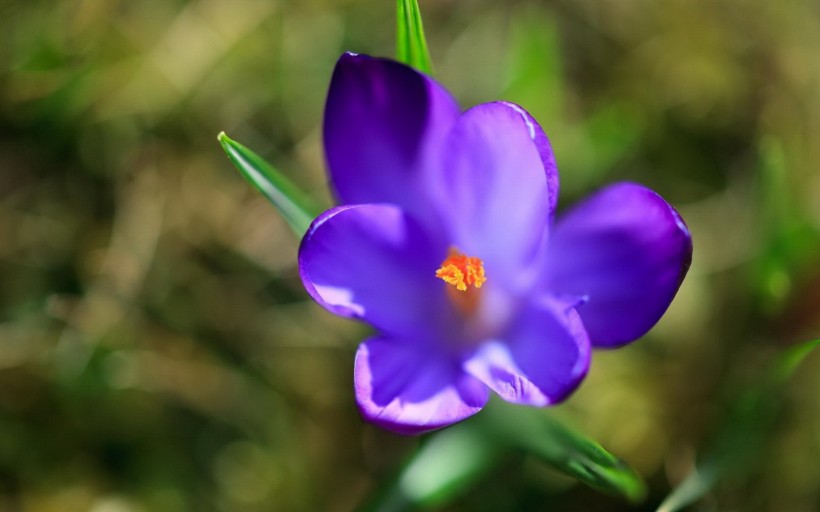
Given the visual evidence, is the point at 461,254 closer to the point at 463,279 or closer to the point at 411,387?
the point at 463,279

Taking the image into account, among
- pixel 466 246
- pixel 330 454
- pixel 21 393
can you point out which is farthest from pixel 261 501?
pixel 466 246

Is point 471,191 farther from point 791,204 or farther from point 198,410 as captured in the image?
point 198,410

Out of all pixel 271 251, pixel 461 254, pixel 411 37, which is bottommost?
pixel 271 251

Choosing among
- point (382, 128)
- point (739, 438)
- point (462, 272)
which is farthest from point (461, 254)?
point (739, 438)

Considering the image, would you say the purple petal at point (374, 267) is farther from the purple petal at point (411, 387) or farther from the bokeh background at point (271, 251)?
the bokeh background at point (271, 251)

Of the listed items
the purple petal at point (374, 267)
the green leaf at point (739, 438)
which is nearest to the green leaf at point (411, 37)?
the purple petal at point (374, 267)

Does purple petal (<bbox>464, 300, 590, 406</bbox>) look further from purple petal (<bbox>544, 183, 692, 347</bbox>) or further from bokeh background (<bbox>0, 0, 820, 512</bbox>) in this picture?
bokeh background (<bbox>0, 0, 820, 512</bbox>)
